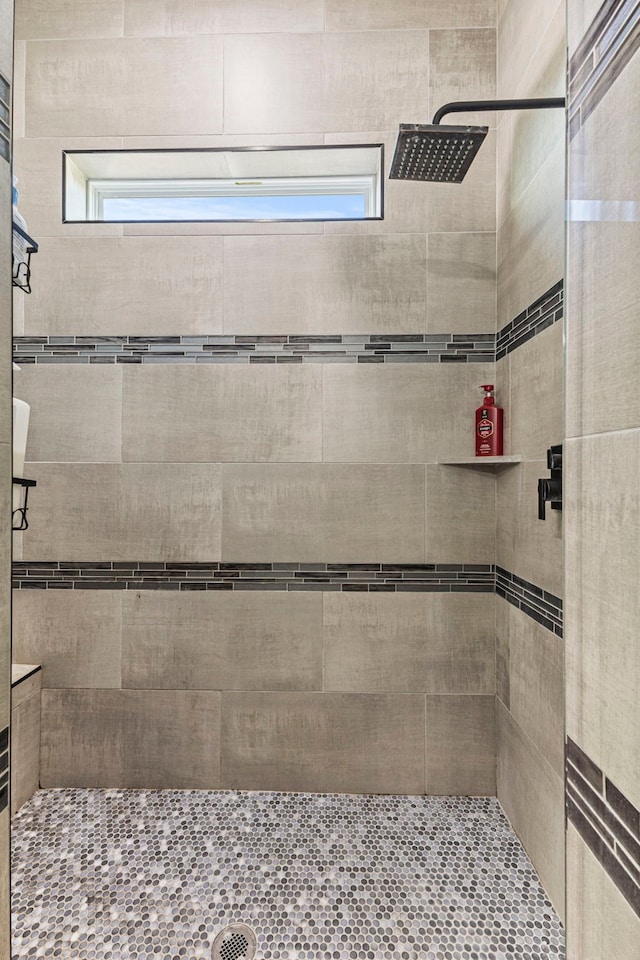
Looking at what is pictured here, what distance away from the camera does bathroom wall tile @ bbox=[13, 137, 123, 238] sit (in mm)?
1687

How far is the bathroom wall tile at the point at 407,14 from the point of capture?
5.27 feet

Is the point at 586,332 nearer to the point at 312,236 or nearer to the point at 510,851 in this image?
the point at 312,236

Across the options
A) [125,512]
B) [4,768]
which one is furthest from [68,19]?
[4,768]

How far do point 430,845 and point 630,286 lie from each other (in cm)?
155

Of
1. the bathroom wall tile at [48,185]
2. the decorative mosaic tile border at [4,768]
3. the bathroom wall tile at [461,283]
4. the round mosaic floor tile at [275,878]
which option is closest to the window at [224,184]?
the bathroom wall tile at [48,185]

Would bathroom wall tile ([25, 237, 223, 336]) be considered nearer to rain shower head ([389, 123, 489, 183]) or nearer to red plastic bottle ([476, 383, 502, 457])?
rain shower head ([389, 123, 489, 183])

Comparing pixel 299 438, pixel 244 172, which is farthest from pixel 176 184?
pixel 299 438

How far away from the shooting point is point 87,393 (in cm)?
170

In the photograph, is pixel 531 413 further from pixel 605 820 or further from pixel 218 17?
pixel 218 17

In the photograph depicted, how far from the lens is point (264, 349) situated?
1.69m

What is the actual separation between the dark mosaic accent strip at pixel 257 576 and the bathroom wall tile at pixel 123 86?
4.81 feet

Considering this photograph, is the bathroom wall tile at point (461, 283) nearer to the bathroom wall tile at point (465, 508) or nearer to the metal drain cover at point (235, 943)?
the bathroom wall tile at point (465, 508)

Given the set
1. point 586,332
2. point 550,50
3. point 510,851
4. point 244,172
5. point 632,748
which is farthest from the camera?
point 244,172

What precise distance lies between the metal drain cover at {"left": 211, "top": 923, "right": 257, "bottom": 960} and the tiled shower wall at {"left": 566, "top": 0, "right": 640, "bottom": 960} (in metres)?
0.85
